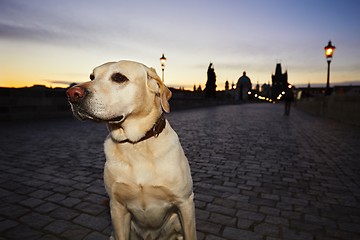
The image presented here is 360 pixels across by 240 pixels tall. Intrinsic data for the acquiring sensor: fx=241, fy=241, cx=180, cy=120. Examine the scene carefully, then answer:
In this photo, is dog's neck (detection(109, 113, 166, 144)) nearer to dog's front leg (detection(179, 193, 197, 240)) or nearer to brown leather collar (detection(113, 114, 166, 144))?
brown leather collar (detection(113, 114, 166, 144))

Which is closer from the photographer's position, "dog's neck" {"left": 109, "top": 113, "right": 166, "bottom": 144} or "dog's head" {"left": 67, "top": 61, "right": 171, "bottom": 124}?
"dog's head" {"left": 67, "top": 61, "right": 171, "bottom": 124}

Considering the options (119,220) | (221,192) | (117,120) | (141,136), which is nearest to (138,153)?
(141,136)

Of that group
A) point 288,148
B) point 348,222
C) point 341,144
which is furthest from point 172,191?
point 341,144

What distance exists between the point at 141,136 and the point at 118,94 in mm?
445

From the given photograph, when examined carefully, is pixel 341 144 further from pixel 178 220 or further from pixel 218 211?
pixel 178 220

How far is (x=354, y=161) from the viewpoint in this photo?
225 inches

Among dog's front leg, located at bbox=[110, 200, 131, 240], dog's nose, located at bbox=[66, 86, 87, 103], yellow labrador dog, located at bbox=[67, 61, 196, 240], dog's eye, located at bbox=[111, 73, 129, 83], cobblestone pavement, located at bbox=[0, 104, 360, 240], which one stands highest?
dog's eye, located at bbox=[111, 73, 129, 83]

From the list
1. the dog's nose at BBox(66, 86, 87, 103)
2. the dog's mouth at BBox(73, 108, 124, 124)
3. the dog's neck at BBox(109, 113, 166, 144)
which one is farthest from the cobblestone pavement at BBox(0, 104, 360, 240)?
the dog's nose at BBox(66, 86, 87, 103)

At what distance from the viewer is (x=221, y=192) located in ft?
12.7

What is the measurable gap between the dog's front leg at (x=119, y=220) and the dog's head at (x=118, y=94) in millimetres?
802

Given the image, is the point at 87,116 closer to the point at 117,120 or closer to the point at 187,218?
the point at 117,120

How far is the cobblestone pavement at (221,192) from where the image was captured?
9.27 feet

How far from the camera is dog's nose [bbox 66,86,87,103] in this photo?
6.48 feet

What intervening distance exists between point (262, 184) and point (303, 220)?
1.22m
